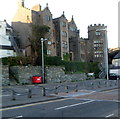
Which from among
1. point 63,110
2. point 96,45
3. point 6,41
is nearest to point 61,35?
point 6,41

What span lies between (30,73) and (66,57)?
22.3m

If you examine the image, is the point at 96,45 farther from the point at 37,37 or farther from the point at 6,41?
the point at 6,41

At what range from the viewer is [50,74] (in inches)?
1423

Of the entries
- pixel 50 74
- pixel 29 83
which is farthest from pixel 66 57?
pixel 29 83

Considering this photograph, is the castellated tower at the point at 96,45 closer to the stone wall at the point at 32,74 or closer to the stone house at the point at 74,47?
the stone house at the point at 74,47

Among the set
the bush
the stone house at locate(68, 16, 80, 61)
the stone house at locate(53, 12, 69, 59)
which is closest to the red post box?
the bush

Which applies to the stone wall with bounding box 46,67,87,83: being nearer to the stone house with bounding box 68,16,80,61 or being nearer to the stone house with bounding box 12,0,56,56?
the stone house with bounding box 12,0,56,56

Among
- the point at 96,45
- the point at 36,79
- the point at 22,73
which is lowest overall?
the point at 36,79

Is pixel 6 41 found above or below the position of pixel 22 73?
above

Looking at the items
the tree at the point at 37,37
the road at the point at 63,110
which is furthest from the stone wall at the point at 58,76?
the road at the point at 63,110

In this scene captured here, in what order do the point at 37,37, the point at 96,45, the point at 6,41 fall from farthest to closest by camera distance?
the point at 96,45
the point at 6,41
the point at 37,37

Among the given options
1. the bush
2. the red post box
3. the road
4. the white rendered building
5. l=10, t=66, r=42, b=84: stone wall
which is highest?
the white rendered building

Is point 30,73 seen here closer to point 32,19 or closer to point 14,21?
point 32,19

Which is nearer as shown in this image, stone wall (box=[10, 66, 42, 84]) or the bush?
stone wall (box=[10, 66, 42, 84])
